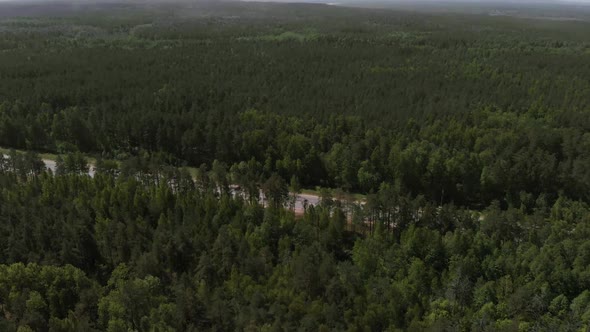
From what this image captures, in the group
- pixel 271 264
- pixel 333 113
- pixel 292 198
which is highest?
pixel 333 113

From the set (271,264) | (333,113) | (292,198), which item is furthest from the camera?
(333,113)

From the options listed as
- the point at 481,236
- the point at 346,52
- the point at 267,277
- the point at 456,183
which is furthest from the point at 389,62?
the point at 267,277

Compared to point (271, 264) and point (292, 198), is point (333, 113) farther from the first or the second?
point (271, 264)

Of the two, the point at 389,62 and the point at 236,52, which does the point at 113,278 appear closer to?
the point at 389,62

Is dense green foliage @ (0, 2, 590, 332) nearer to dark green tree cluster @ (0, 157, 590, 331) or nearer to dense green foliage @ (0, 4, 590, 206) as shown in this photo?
dark green tree cluster @ (0, 157, 590, 331)

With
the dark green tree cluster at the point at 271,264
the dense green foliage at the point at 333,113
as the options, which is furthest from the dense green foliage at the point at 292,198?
the dense green foliage at the point at 333,113

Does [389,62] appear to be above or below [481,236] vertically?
above

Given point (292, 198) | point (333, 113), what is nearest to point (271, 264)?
point (292, 198)

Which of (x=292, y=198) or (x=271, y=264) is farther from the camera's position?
(x=292, y=198)
